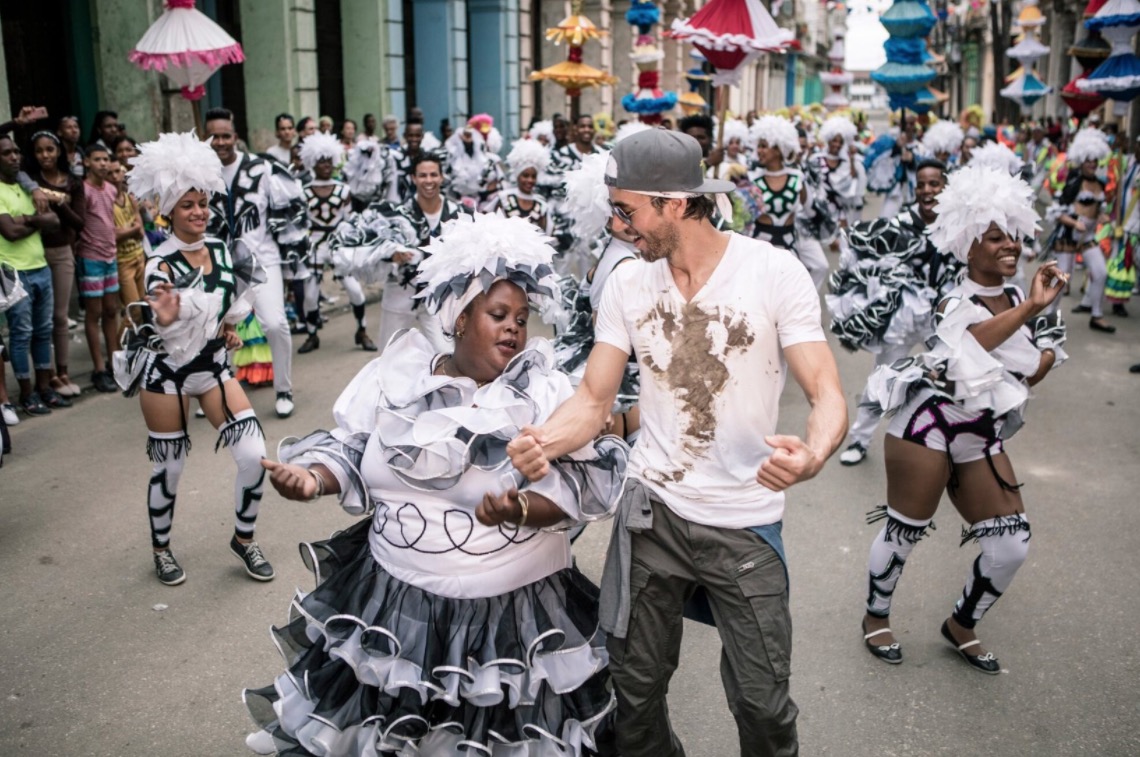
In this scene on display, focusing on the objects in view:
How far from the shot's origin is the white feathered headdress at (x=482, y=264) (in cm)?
320

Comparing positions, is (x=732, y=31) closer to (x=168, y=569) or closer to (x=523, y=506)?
(x=168, y=569)

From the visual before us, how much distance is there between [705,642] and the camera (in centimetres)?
488

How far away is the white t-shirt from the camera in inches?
121

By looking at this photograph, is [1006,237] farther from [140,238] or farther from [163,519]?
[140,238]

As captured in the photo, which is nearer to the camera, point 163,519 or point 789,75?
point 163,519

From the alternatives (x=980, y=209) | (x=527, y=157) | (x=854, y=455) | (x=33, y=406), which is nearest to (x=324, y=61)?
(x=527, y=157)

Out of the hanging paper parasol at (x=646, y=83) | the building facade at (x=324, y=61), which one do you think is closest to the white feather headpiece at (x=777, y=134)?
the hanging paper parasol at (x=646, y=83)

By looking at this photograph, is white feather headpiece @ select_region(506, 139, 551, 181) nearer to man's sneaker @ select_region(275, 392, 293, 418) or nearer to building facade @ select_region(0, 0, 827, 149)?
man's sneaker @ select_region(275, 392, 293, 418)

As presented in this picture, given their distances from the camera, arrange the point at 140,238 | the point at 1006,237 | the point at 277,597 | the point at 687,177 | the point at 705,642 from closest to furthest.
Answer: the point at 687,177 → the point at 1006,237 → the point at 705,642 → the point at 277,597 → the point at 140,238

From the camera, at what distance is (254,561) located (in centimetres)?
545

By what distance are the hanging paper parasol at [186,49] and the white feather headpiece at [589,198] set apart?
3.96 metres

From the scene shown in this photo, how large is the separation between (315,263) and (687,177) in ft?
26.8

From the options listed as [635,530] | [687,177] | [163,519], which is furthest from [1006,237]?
[163,519]

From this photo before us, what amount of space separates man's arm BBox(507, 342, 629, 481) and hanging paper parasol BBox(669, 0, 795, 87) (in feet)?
25.2
